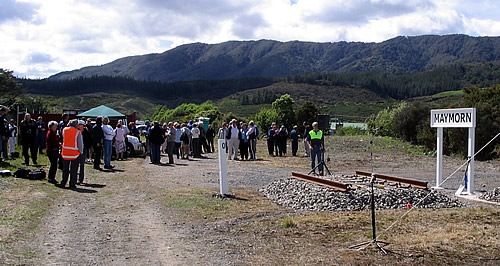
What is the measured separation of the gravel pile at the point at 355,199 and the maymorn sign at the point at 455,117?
8.53ft

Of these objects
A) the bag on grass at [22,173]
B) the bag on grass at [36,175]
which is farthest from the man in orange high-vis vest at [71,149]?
the bag on grass at [22,173]

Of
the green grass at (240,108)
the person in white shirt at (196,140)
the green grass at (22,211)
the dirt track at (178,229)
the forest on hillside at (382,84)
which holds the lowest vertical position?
the dirt track at (178,229)

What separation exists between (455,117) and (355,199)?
4.75m

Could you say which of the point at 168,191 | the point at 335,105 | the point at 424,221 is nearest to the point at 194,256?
the point at 424,221

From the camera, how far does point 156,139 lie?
66.4 ft

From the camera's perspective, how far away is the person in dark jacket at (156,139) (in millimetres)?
19834

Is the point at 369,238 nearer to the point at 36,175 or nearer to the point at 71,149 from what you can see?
the point at 71,149

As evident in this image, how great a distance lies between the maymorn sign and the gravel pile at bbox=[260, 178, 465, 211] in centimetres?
260

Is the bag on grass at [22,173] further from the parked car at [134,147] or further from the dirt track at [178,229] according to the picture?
the parked car at [134,147]

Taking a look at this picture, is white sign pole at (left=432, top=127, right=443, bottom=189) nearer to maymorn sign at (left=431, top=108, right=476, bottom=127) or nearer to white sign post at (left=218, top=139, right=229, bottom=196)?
maymorn sign at (left=431, top=108, right=476, bottom=127)

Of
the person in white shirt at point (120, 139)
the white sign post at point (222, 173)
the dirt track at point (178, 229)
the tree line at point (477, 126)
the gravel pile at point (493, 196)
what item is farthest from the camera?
the tree line at point (477, 126)

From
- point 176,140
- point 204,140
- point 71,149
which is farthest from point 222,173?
point 204,140

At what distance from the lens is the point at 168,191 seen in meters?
13.0

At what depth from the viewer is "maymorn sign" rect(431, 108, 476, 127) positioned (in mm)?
13086
